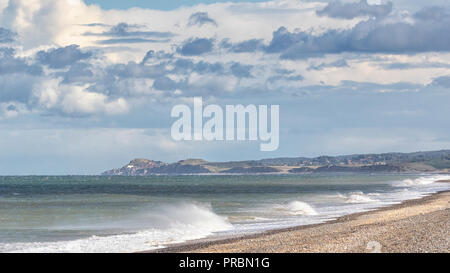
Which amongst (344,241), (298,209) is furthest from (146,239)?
(298,209)

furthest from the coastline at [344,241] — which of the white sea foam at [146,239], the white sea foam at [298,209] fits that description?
the white sea foam at [298,209]

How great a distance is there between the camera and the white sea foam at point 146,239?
3059cm

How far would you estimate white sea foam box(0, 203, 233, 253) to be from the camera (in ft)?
A: 100

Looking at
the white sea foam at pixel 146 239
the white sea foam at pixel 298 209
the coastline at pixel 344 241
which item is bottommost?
the white sea foam at pixel 298 209

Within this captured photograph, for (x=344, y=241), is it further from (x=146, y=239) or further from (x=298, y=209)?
(x=298, y=209)

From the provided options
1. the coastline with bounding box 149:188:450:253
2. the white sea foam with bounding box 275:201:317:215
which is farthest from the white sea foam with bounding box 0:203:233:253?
the white sea foam with bounding box 275:201:317:215

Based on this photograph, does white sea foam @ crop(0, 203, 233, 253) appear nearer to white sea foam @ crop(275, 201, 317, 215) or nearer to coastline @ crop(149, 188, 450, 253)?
coastline @ crop(149, 188, 450, 253)

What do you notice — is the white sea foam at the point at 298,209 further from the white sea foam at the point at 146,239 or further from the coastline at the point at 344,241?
the coastline at the point at 344,241

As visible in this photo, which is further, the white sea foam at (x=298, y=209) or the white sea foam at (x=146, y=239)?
the white sea foam at (x=298, y=209)

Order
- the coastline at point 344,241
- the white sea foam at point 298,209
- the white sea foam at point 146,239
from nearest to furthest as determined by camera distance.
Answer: the coastline at point 344,241
the white sea foam at point 146,239
the white sea foam at point 298,209
